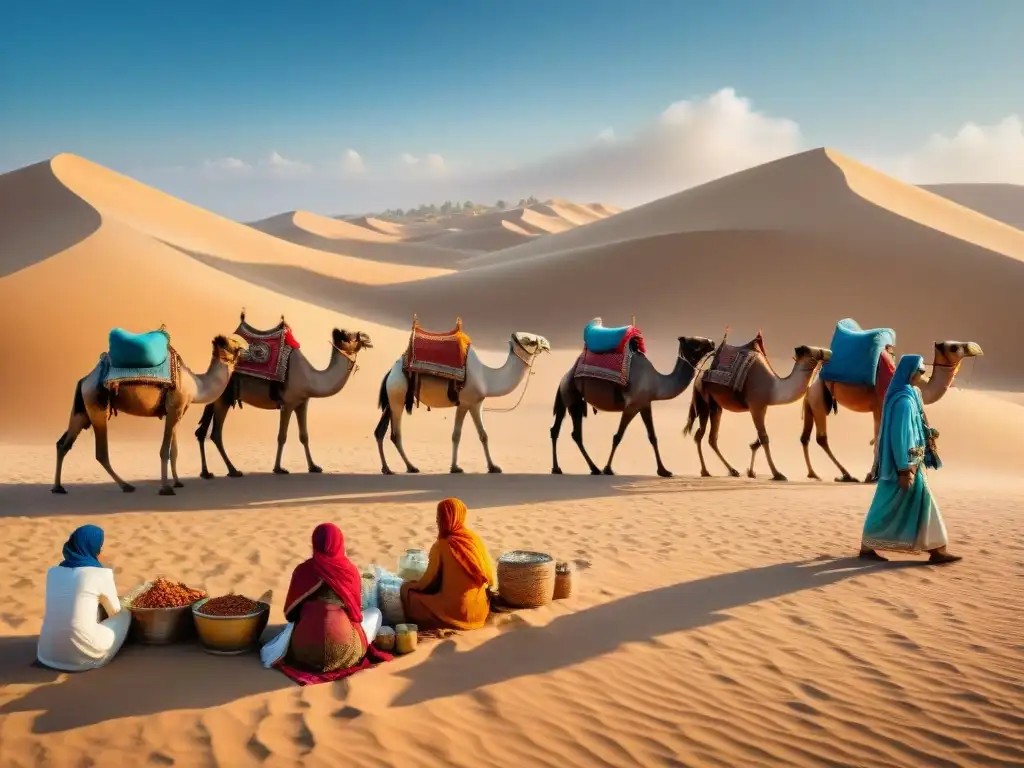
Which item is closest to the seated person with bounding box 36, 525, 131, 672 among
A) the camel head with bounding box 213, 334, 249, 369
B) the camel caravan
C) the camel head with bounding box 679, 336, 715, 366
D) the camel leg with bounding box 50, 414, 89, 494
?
the camel leg with bounding box 50, 414, 89, 494

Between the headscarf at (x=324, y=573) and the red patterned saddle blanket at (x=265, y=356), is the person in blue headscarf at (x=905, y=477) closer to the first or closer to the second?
the headscarf at (x=324, y=573)

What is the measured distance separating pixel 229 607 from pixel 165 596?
463mm

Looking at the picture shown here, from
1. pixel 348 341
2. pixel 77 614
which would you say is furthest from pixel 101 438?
pixel 77 614

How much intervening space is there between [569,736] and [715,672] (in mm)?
1246

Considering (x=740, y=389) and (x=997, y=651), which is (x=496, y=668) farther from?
(x=740, y=389)

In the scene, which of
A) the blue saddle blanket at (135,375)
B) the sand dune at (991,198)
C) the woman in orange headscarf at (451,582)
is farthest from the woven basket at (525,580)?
the sand dune at (991,198)

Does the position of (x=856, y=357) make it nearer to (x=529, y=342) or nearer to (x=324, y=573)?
(x=529, y=342)

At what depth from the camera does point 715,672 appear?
5.25m

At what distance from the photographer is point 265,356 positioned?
38.6 feet

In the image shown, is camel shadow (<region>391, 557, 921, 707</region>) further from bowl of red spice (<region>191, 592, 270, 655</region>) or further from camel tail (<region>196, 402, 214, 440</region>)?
camel tail (<region>196, 402, 214, 440</region>)

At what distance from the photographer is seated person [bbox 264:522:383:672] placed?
5004 millimetres

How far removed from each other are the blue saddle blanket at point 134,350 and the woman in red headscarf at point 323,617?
19.4 ft

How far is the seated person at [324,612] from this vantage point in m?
Result: 5.00

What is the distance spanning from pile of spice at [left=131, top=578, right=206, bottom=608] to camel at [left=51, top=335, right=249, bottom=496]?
473 cm
